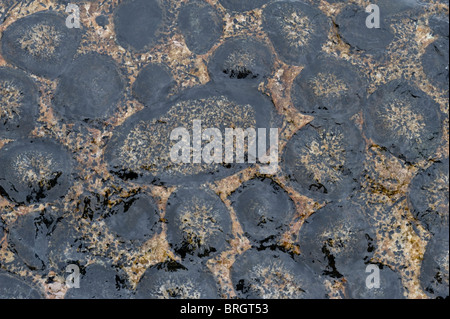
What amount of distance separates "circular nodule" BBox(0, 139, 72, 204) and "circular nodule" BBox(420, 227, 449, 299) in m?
1.26

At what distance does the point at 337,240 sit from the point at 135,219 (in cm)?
68

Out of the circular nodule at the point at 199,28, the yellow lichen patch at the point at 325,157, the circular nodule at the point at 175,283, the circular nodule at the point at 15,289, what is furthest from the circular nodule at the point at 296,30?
the circular nodule at the point at 15,289

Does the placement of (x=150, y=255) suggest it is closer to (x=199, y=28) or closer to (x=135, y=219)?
(x=135, y=219)

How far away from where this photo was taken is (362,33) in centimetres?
158

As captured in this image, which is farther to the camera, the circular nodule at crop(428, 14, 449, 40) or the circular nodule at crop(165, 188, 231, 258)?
the circular nodule at crop(428, 14, 449, 40)

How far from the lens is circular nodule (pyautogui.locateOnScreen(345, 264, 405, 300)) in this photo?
152 centimetres

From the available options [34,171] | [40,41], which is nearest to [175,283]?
[34,171]

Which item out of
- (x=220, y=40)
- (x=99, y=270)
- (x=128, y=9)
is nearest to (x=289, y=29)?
(x=220, y=40)

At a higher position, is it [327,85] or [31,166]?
[327,85]

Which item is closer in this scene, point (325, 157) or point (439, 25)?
point (325, 157)

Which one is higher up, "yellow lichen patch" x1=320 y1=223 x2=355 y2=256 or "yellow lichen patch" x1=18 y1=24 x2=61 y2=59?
"yellow lichen patch" x1=18 y1=24 x2=61 y2=59

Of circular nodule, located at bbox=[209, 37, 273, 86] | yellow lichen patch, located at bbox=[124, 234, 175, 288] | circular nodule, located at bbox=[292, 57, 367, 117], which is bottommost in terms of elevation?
yellow lichen patch, located at bbox=[124, 234, 175, 288]

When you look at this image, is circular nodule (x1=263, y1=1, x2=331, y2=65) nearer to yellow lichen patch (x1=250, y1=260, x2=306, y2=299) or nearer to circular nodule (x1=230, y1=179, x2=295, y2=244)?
circular nodule (x1=230, y1=179, x2=295, y2=244)

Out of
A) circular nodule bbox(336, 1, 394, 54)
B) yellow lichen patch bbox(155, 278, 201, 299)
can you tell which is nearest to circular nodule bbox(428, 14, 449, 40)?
circular nodule bbox(336, 1, 394, 54)
